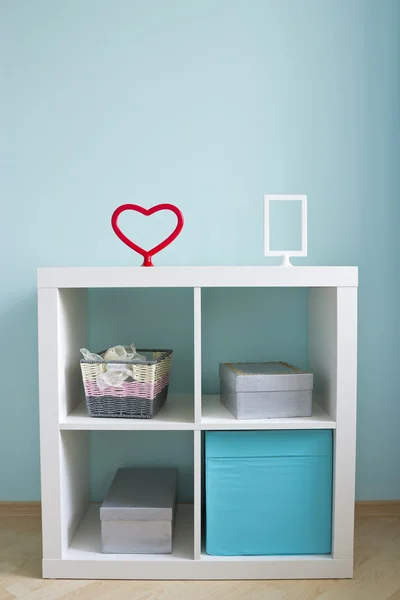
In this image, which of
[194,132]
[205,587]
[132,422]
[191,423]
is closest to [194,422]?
[191,423]

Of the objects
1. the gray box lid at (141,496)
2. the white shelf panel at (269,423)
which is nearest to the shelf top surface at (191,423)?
the white shelf panel at (269,423)

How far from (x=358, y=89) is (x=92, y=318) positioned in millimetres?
1126

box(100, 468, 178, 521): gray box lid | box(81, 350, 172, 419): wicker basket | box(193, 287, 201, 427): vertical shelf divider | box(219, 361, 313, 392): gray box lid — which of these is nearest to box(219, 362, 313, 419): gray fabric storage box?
box(219, 361, 313, 392): gray box lid

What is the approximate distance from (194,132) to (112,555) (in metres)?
1.27

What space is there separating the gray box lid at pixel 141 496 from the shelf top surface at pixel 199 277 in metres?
0.60

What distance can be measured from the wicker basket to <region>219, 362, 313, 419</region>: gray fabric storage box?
0.72 ft

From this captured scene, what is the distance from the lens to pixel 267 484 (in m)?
1.50

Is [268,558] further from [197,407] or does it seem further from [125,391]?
[125,391]

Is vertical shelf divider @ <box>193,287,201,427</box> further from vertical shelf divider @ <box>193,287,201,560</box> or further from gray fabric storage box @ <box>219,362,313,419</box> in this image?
gray fabric storage box @ <box>219,362,313,419</box>

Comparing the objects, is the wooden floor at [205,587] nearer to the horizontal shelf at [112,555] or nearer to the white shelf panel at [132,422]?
the horizontal shelf at [112,555]

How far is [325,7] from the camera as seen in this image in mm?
1820

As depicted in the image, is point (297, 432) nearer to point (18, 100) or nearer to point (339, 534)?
point (339, 534)

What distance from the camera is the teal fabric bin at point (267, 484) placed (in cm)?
150

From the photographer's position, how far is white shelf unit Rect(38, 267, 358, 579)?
57.2 inches
